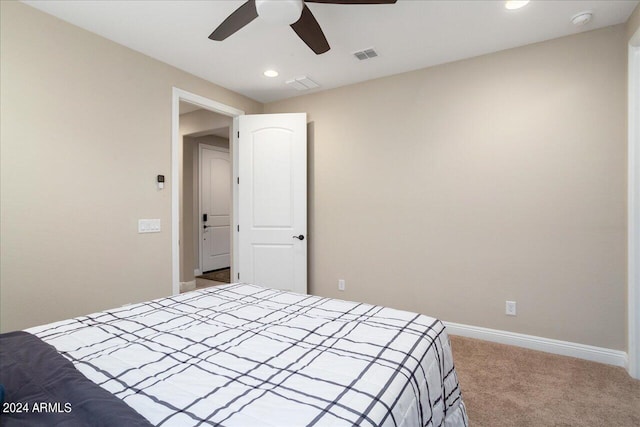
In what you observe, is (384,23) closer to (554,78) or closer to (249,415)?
(554,78)

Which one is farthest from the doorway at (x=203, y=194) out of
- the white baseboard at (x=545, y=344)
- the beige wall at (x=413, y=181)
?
the white baseboard at (x=545, y=344)

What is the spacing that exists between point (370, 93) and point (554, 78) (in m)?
1.62

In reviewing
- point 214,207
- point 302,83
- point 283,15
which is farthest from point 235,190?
point 283,15

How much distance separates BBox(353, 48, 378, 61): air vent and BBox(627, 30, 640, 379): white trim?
71.4 inches

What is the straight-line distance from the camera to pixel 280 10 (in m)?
1.56

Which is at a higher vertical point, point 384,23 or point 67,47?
point 384,23

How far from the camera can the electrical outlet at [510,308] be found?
260cm

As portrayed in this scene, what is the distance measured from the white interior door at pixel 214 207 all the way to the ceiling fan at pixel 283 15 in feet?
12.1

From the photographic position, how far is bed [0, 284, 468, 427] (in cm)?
78

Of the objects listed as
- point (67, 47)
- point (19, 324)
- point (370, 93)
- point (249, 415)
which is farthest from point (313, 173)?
point (249, 415)

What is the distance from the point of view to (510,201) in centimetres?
262

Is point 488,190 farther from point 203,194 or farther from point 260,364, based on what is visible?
point 203,194

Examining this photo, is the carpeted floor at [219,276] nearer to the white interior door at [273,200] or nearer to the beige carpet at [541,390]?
the white interior door at [273,200]

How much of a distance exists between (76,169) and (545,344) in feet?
13.1
